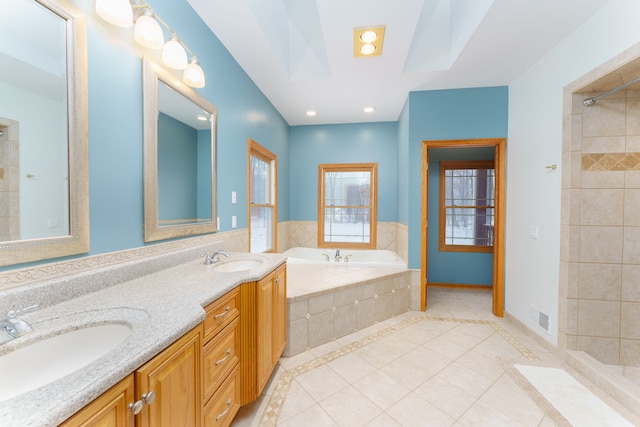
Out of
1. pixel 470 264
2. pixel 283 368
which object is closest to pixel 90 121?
pixel 283 368

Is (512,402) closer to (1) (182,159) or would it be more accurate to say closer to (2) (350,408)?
(2) (350,408)

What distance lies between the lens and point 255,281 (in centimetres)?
143

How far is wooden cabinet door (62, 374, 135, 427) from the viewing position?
524 mm

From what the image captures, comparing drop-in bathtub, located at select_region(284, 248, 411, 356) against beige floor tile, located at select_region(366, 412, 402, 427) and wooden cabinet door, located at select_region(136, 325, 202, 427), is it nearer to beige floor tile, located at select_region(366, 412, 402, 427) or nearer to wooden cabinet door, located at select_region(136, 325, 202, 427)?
beige floor tile, located at select_region(366, 412, 402, 427)

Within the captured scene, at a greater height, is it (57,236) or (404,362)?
(57,236)

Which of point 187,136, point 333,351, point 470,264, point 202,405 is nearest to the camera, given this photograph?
point 202,405

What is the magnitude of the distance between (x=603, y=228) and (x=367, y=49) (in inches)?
94.3

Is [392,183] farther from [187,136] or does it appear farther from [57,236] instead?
[57,236]

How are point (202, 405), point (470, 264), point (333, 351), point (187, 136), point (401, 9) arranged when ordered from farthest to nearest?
point (470, 264) → point (333, 351) → point (401, 9) → point (187, 136) → point (202, 405)

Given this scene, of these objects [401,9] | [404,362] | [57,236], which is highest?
[401,9]

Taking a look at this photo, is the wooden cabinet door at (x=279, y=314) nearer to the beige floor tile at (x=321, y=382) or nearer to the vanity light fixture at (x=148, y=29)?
the beige floor tile at (x=321, y=382)

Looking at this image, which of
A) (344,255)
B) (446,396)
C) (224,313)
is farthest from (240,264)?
(344,255)

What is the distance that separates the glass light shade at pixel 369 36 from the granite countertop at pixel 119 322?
2.05 m

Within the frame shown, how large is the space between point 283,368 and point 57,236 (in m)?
1.67
